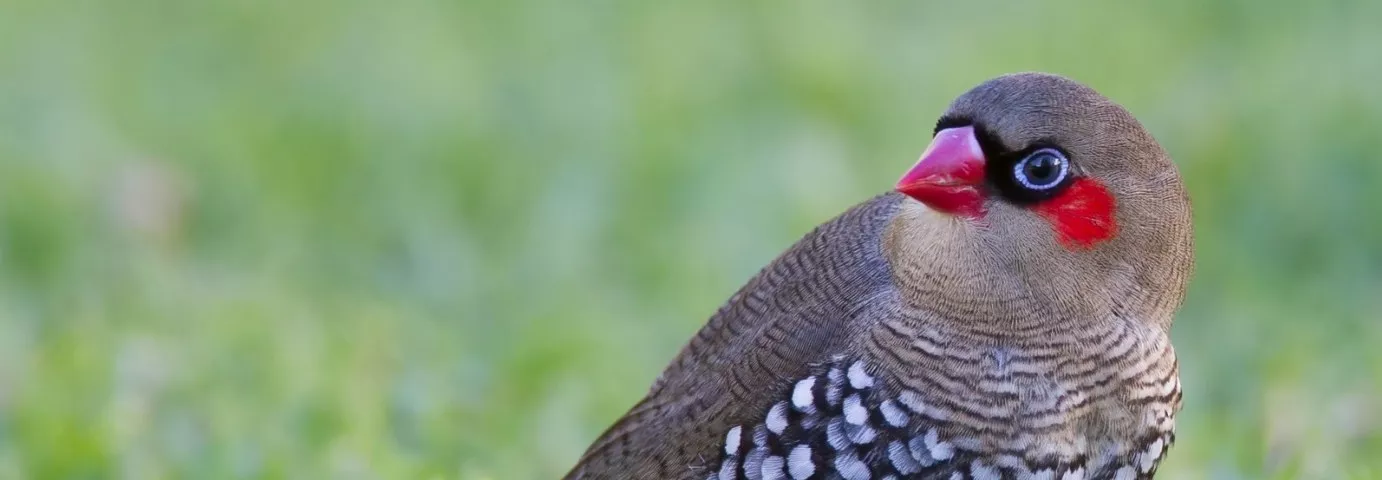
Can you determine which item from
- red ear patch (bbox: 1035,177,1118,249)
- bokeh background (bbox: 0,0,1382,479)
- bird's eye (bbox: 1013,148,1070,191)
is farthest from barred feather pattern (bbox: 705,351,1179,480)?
bokeh background (bbox: 0,0,1382,479)

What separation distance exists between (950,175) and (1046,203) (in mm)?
221

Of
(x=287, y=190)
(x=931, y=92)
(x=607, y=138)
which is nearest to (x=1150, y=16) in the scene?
(x=931, y=92)

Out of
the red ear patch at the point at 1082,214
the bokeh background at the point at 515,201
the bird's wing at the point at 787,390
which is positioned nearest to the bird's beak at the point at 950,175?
the red ear patch at the point at 1082,214

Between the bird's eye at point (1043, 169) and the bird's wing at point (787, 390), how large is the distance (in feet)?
1.32

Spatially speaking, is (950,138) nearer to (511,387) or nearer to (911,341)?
(911,341)

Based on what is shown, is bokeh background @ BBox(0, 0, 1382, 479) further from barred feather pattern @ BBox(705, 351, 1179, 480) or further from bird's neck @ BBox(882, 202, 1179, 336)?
bird's neck @ BBox(882, 202, 1179, 336)

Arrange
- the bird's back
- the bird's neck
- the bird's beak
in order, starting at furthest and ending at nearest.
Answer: the bird's back < the bird's neck < the bird's beak

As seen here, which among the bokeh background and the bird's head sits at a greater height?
the bokeh background

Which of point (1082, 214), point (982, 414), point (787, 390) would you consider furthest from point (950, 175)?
point (787, 390)

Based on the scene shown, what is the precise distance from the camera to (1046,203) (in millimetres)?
4086

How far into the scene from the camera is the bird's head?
159 inches

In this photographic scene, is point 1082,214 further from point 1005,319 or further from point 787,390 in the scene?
point 787,390

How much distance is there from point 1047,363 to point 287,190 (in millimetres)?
4596

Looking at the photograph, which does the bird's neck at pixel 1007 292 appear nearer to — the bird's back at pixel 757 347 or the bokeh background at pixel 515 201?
the bird's back at pixel 757 347
